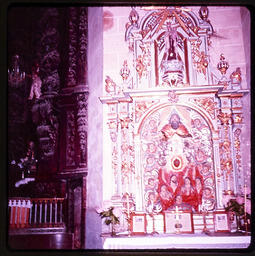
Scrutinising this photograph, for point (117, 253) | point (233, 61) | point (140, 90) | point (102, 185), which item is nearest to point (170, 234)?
point (117, 253)

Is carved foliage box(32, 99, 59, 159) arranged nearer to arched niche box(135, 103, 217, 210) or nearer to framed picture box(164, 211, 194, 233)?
arched niche box(135, 103, 217, 210)

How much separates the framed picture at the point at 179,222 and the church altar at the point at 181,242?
13 centimetres

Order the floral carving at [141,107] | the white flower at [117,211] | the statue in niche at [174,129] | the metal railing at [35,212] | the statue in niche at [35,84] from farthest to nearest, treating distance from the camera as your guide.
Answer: the statue in niche at [35,84], the floral carving at [141,107], the statue in niche at [174,129], the white flower at [117,211], the metal railing at [35,212]

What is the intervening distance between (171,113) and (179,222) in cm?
175

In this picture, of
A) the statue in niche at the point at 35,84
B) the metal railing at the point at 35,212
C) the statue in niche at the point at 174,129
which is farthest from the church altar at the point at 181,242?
the statue in niche at the point at 35,84

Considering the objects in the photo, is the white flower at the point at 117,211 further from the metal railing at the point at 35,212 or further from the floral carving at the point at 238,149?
the floral carving at the point at 238,149

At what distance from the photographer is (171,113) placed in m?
6.21

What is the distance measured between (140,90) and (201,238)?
2.52 meters

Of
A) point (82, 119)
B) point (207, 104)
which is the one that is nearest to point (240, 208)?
point (207, 104)

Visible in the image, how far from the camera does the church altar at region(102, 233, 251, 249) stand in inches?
208

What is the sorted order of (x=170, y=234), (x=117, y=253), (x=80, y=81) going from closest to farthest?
(x=117, y=253) → (x=170, y=234) → (x=80, y=81)

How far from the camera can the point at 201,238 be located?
17.7 ft

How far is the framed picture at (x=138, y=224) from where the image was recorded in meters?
5.74
